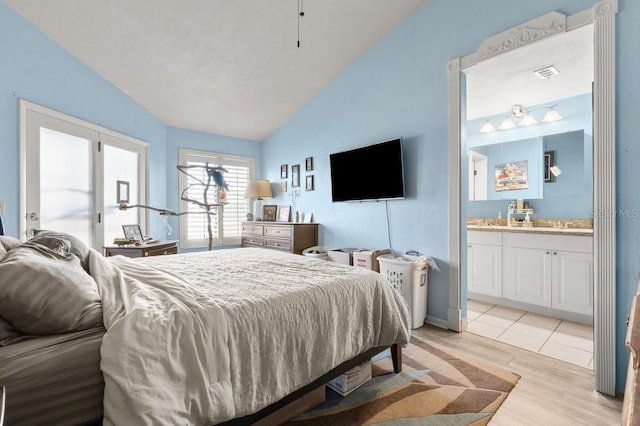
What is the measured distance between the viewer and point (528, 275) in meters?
3.21

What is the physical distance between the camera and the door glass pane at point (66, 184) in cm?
267

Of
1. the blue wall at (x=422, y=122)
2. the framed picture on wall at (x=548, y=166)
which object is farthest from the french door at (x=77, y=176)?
the framed picture on wall at (x=548, y=166)

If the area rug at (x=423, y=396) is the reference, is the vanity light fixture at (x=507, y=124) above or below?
above

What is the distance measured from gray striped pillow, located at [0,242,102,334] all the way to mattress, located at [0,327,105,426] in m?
0.06

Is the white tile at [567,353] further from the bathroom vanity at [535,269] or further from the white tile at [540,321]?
the bathroom vanity at [535,269]

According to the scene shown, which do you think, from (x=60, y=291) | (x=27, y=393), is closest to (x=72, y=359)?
(x=27, y=393)

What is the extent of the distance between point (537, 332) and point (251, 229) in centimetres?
398

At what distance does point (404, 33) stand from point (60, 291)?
364cm

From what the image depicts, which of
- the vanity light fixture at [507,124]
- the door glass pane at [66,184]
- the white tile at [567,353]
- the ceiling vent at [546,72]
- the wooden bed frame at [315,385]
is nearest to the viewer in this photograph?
the wooden bed frame at [315,385]

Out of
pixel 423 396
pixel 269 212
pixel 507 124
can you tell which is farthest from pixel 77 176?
pixel 507 124

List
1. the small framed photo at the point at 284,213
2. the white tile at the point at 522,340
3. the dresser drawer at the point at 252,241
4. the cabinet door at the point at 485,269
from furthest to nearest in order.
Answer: the small framed photo at the point at 284,213 → the dresser drawer at the point at 252,241 → the cabinet door at the point at 485,269 → the white tile at the point at 522,340

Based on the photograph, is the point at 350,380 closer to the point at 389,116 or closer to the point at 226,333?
the point at 226,333

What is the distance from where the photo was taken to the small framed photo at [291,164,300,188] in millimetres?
4734

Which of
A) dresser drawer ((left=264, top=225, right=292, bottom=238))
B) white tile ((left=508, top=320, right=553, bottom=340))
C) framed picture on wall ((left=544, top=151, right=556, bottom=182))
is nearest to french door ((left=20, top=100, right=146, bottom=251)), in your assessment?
dresser drawer ((left=264, top=225, right=292, bottom=238))
